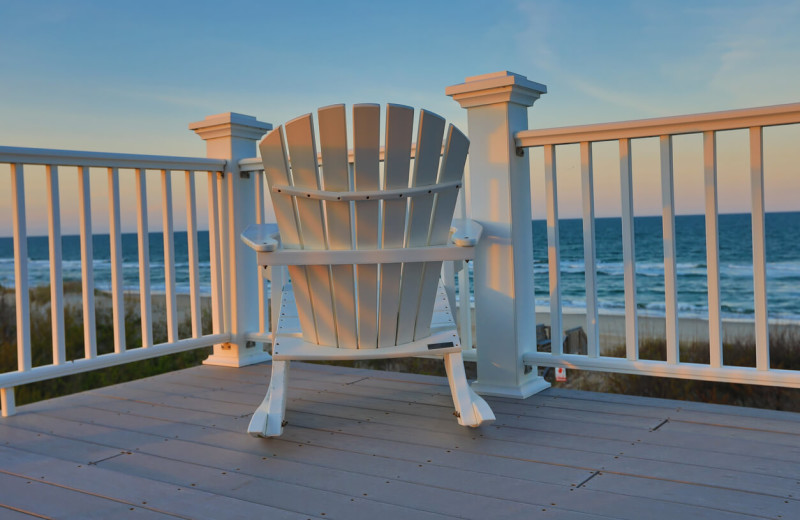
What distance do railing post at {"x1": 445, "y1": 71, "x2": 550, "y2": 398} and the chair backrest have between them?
1.30 feet

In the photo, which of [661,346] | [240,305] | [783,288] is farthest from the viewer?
[783,288]

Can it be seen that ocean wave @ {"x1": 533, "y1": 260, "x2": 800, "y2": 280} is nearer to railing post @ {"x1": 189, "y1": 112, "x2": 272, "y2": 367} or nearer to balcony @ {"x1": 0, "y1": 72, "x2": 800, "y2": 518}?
railing post @ {"x1": 189, "y1": 112, "x2": 272, "y2": 367}

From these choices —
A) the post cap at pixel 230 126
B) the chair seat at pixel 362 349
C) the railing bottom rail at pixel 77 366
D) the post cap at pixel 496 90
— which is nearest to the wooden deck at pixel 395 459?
the railing bottom rail at pixel 77 366

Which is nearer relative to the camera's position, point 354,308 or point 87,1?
point 354,308

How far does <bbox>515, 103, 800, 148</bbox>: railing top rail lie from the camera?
2168 millimetres

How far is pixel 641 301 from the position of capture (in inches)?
658

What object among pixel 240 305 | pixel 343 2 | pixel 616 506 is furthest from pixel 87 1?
pixel 616 506

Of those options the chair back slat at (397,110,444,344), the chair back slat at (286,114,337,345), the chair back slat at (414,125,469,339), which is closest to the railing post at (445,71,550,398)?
the chair back slat at (414,125,469,339)

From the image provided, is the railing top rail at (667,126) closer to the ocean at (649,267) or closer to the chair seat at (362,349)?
the chair seat at (362,349)

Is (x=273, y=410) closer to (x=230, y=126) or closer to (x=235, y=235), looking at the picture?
(x=235, y=235)

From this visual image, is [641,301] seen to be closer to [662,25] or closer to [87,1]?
[662,25]

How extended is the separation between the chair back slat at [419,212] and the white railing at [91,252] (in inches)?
44.3

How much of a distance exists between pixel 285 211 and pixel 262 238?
13 centimetres

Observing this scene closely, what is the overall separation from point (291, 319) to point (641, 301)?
15493 mm
